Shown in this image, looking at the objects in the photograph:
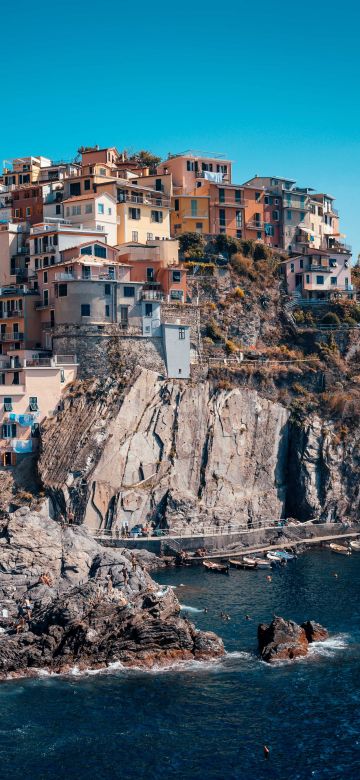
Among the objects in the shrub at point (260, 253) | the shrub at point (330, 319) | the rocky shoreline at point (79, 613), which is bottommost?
the rocky shoreline at point (79, 613)

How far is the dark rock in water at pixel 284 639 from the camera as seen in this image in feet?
223

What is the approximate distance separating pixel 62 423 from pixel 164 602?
3114 centimetres

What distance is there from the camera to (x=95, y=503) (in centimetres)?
9500

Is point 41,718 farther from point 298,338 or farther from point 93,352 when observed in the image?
point 298,338

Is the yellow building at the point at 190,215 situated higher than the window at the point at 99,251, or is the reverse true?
the yellow building at the point at 190,215

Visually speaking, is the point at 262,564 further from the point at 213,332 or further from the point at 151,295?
the point at 151,295

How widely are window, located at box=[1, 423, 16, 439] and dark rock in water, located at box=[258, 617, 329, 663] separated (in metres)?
35.4

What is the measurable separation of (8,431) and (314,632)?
38.3 meters

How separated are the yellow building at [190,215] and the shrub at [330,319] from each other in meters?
17.5

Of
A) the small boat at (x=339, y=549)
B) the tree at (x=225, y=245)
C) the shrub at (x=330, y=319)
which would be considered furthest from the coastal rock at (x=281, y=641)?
the tree at (x=225, y=245)

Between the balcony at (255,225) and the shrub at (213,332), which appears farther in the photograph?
the balcony at (255,225)

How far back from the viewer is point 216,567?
92750mm

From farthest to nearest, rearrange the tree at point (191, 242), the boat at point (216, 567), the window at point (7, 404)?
the tree at point (191, 242) < the window at point (7, 404) < the boat at point (216, 567)

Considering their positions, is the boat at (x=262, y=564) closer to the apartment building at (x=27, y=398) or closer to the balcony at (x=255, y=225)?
the apartment building at (x=27, y=398)
